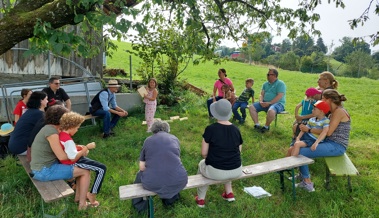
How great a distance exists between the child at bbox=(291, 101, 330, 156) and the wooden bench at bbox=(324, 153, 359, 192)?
0.36m

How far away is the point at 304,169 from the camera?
4.40 meters

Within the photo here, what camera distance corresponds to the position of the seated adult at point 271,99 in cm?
711

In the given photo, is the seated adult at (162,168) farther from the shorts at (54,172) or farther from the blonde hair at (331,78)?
the blonde hair at (331,78)

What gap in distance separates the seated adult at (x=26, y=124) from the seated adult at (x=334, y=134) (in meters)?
4.19

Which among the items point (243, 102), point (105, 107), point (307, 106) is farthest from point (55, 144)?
point (243, 102)

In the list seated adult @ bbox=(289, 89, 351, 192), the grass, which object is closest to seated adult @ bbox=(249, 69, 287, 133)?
the grass

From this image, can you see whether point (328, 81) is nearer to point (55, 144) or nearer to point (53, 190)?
point (55, 144)

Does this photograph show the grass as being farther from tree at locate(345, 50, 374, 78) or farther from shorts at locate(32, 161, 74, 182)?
tree at locate(345, 50, 374, 78)

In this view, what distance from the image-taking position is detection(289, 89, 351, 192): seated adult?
4.34 meters

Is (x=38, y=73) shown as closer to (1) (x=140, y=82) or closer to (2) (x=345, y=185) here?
(1) (x=140, y=82)

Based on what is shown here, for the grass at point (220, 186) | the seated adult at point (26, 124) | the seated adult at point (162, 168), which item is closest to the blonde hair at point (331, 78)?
the grass at point (220, 186)

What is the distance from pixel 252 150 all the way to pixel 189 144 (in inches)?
54.7

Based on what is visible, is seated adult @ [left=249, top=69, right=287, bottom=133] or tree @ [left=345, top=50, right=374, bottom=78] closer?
seated adult @ [left=249, top=69, right=287, bottom=133]

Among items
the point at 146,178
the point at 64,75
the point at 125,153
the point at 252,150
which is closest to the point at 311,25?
the point at 252,150
